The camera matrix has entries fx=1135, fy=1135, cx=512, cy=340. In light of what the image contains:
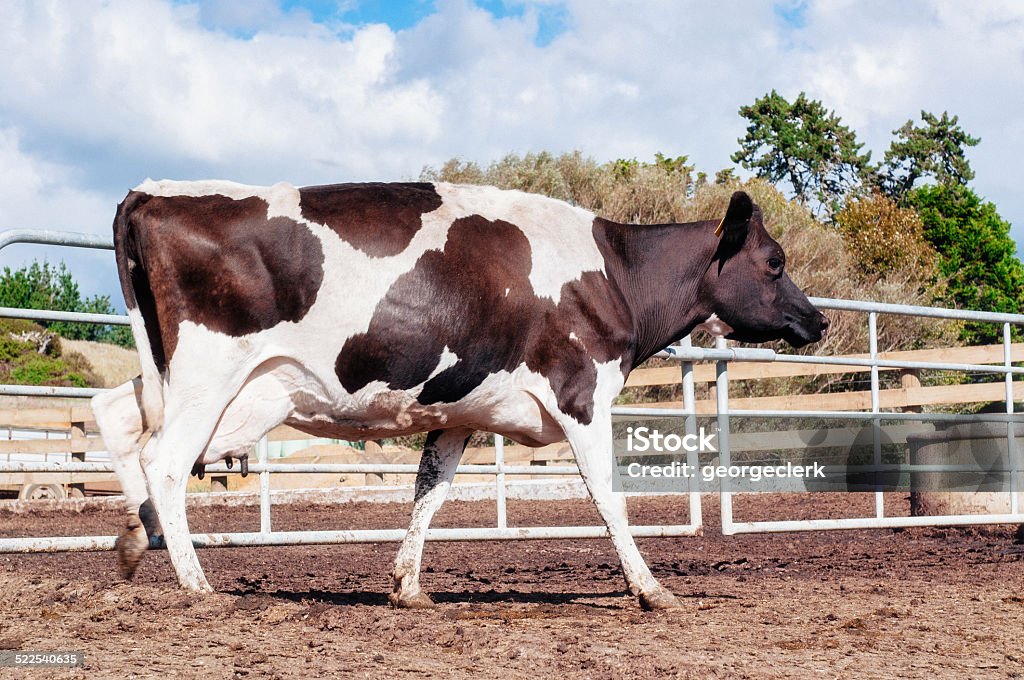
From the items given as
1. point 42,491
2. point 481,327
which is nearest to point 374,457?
point 42,491

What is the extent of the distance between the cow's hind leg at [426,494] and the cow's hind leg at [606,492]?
2.01ft

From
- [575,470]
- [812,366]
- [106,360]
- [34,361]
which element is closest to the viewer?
[575,470]

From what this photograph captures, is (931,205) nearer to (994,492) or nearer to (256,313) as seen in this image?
(994,492)

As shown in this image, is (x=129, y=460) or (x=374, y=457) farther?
(x=374, y=457)

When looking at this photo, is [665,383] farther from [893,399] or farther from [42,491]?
[42,491]

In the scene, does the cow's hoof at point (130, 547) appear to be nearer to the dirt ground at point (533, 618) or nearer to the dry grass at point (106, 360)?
the dirt ground at point (533, 618)

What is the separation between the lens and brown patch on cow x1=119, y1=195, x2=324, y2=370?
4027mm

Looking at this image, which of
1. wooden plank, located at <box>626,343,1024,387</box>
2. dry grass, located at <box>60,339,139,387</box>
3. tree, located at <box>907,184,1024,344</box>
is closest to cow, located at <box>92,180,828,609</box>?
wooden plank, located at <box>626,343,1024,387</box>

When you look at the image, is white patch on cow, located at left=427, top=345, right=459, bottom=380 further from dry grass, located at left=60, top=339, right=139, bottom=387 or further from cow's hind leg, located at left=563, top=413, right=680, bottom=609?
dry grass, located at left=60, top=339, right=139, bottom=387

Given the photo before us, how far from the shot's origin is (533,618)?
4.00 meters

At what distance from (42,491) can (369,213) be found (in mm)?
9722

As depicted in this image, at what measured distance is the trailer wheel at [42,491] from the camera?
12.3 m

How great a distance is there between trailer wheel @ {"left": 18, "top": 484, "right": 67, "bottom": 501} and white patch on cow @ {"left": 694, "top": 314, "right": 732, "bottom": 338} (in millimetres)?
9172

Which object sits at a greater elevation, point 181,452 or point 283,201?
point 283,201
